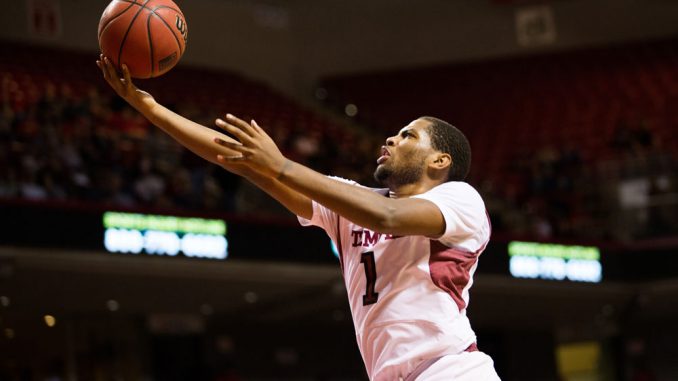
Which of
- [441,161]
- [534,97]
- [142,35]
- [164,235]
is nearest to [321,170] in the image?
[164,235]

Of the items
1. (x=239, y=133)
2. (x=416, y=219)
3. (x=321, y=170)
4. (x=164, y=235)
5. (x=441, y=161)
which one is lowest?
(x=164, y=235)

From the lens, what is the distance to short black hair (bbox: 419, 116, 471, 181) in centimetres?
414

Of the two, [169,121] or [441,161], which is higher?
[169,121]

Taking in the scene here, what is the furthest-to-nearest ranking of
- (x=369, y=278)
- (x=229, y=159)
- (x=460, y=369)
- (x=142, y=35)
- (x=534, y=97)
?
(x=534, y=97), (x=142, y=35), (x=369, y=278), (x=460, y=369), (x=229, y=159)

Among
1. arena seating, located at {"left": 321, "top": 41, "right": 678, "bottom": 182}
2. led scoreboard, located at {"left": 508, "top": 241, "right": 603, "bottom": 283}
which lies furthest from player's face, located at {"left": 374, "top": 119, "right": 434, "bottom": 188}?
arena seating, located at {"left": 321, "top": 41, "right": 678, "bottom": 182}

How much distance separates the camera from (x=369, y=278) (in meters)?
3.99

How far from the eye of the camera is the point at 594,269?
648 inches

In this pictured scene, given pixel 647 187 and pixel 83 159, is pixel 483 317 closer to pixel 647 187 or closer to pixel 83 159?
pixel 647 187

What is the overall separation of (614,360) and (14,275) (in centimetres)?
1238

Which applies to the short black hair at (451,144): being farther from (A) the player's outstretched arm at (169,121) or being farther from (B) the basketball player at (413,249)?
(A) the player's outstretched arm at (169,121)

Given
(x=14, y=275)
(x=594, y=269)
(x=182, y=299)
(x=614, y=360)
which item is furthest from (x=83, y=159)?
(x=614, y=360)

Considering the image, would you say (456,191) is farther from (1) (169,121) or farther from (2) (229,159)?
(1) (169,121)

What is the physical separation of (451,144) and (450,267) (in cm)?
52

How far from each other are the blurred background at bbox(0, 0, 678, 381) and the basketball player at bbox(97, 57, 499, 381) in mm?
8643
